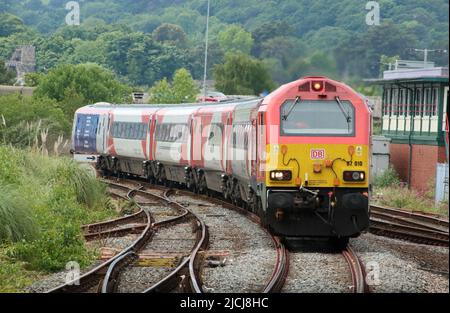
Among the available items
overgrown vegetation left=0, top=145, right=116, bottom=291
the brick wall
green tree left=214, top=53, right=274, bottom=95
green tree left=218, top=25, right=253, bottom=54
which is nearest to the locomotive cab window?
green tree left=218, top=25, right=253, bottom=54

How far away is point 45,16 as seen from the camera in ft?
159

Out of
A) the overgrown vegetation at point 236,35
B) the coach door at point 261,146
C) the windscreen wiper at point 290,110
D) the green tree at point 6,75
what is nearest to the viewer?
the overgrown vegetation at point 236,35

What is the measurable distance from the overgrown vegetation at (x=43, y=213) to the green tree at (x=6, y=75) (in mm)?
26632

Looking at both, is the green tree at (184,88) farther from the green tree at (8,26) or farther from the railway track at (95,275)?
the railway track at (95,275)

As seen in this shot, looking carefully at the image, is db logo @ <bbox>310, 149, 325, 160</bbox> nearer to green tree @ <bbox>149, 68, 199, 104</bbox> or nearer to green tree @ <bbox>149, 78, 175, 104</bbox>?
green tree @ <bbox>149, 68, 199, 104</bbox>

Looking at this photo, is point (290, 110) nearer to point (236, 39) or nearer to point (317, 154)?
point (317, 154)

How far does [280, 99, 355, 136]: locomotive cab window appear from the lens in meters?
14.4

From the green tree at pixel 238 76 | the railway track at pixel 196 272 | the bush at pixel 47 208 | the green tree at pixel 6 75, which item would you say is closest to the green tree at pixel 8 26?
the green tree at pixel 6 75

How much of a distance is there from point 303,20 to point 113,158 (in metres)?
18.9

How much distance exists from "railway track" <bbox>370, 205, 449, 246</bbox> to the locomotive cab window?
3.26m

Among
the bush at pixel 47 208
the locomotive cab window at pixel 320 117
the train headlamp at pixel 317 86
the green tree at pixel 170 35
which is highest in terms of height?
the green tree at pixel 170 35

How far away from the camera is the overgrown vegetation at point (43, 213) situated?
12.8 m
